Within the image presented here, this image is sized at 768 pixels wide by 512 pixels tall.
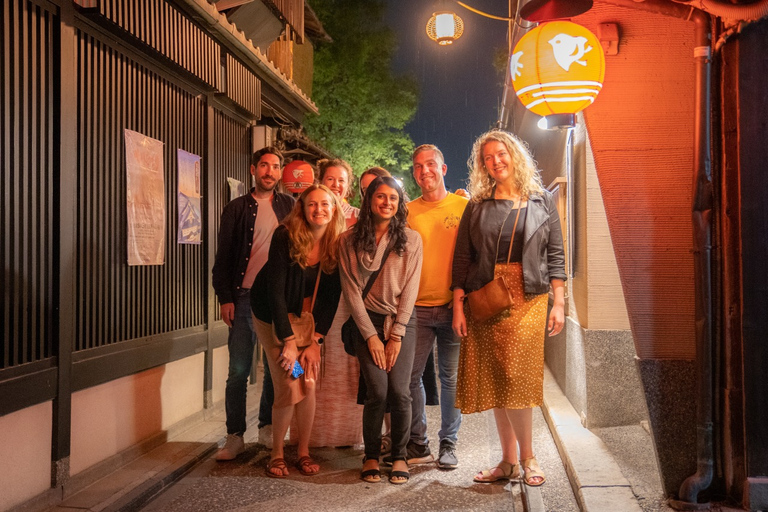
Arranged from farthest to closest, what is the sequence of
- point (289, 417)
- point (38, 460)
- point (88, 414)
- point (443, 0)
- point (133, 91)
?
point (443, 0)
point (133, 91)
point (289, 417)
point (88, 414)
point (38, 460)

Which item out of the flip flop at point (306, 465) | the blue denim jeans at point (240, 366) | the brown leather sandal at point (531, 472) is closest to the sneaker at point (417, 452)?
the flip flop at point (306, 465)

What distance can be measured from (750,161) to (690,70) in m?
0.97

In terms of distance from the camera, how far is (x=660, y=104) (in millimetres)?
4918

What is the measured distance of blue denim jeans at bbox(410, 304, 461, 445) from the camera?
18.9 feet

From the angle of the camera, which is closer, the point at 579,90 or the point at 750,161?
the point at 750,161

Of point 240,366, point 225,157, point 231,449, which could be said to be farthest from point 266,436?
point 225,157

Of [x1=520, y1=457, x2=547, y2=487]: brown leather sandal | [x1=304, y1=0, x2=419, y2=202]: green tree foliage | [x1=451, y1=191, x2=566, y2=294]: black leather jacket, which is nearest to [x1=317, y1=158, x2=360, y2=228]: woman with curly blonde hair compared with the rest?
[x1=451, y1=191, x2=566, y2=294]: black leather jacket

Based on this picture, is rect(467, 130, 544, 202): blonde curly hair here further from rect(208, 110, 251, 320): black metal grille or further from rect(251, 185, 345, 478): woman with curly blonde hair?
rect(208, 110, 251, 320): black metal grille

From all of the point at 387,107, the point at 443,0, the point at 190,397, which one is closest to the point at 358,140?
the point at 387,107

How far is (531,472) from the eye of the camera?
5.28 m

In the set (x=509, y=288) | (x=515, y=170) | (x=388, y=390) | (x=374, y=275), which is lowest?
(x=388, y=390)

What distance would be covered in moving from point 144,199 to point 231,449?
262 cm

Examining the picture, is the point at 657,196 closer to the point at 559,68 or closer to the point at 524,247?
the point at 524,247

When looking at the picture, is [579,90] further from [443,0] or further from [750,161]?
[443,0]
